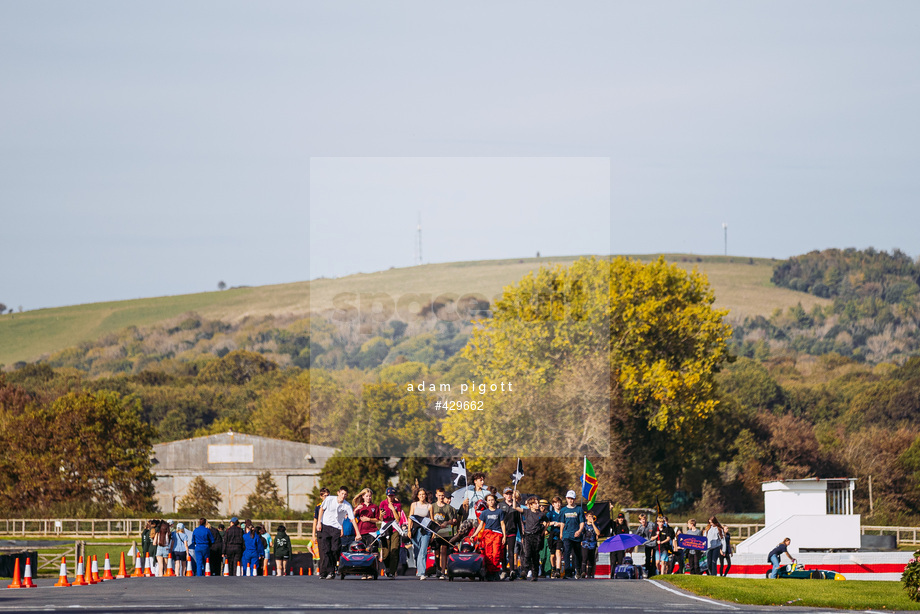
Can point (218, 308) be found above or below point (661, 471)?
above

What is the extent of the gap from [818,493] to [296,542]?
65.4 feet

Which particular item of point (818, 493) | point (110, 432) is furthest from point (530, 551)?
point (110, 432)

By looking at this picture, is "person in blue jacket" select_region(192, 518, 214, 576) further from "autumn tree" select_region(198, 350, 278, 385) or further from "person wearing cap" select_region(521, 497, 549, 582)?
"autumn tree" select_region(198, 350, 278, 385)

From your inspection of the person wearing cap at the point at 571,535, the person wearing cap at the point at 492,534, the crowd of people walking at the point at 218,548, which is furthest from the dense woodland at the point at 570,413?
the person wearing cap at the point at 492,534

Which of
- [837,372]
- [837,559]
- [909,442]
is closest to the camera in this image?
[837,559]

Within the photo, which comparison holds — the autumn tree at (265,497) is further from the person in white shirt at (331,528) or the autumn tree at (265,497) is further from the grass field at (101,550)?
the person in white shirt at (331,528)

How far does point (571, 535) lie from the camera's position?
24906 mm

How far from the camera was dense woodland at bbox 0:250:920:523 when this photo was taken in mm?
58094

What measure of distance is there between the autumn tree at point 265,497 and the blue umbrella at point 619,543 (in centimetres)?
4041

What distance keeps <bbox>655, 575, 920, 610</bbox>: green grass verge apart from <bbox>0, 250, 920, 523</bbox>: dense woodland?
30847mm

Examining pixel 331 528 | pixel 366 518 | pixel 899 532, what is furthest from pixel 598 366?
pixel 331 528

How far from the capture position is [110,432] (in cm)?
7188

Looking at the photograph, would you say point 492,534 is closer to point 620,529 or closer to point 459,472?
point 459,472

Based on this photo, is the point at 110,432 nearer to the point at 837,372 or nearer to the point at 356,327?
the point at 356,327
